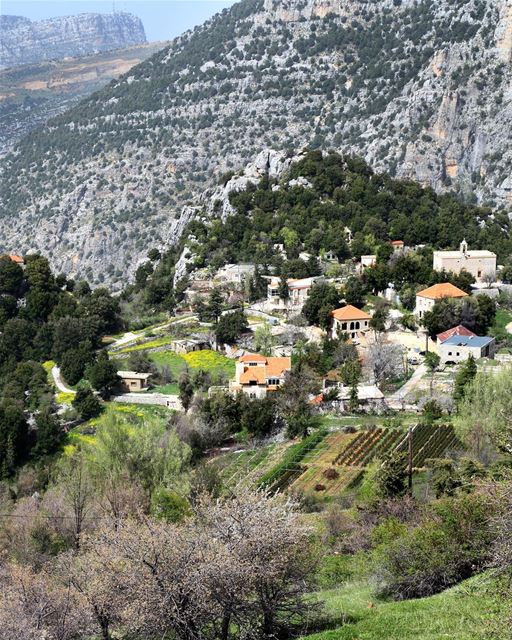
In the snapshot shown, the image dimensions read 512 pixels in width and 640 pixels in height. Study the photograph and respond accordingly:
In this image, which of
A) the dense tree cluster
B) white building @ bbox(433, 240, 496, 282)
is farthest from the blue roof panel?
the dense tree cluster

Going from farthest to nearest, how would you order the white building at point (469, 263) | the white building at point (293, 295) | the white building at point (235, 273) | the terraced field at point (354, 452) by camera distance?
the white building at point (235, 273) < the white building at point (293, 295) < the white building at point (469, 263) < the terraced field at point (354, 452)

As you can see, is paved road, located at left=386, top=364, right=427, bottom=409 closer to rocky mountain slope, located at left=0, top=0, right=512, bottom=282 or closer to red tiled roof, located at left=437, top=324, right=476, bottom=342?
red tiled roof, located at left=437, top=324, right=476, bottom=342

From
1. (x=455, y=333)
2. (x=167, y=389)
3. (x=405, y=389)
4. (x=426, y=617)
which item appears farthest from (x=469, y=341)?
(x=426, y=617)

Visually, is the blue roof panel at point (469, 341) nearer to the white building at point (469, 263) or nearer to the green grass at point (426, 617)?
the white building at point (469, 263)

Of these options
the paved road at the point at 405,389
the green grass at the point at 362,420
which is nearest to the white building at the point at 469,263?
the paved road at the point at 405,389

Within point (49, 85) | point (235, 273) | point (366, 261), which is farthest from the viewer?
point (49, 85)

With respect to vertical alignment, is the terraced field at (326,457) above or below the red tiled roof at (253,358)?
below

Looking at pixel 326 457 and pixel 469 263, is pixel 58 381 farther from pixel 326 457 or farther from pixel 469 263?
pixel 469 263
